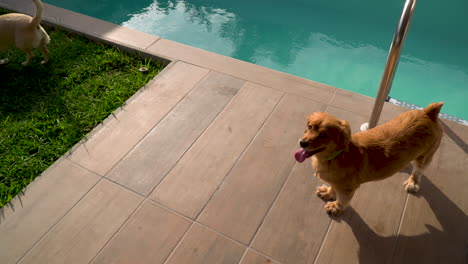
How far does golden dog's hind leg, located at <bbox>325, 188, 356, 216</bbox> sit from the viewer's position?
2.25 metres

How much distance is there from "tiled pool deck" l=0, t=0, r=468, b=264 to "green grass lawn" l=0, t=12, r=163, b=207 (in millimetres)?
207

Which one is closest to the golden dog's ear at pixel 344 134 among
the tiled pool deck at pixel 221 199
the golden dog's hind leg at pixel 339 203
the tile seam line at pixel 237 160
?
the golden dog's hind leg at pixel 339 203

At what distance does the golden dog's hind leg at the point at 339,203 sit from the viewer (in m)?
2.25

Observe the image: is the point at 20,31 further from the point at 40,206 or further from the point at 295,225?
the point at 295,225

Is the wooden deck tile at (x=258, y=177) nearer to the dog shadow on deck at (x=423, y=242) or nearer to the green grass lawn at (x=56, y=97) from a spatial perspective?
the dog shadow on deck at (x=423, y=242)

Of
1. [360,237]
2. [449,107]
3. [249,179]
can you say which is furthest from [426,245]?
[449,107]

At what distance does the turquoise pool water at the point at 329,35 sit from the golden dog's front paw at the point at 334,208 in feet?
9.62

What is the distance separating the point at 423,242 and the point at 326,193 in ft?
2.39

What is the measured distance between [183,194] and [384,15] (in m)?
5.34

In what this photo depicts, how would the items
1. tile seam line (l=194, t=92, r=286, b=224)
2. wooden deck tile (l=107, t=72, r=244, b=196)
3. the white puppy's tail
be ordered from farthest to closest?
the white puppy's tail < wooden deck tile (l=107, t=72, r=244, b=196) < tile seam line (l=194, t=92, r=286, b=224)

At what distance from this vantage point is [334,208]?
2.45m

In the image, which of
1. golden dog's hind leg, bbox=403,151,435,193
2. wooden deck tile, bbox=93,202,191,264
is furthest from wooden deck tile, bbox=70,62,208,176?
golden dog's hind leg, bbox=403,151,435,193

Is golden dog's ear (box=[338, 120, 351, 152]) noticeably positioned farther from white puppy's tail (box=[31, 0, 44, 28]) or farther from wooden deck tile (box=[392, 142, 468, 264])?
white puppy's tail (box=[31, 0, 44, 28])

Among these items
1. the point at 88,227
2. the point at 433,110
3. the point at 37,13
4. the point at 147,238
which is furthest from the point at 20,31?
the point at 433,110
